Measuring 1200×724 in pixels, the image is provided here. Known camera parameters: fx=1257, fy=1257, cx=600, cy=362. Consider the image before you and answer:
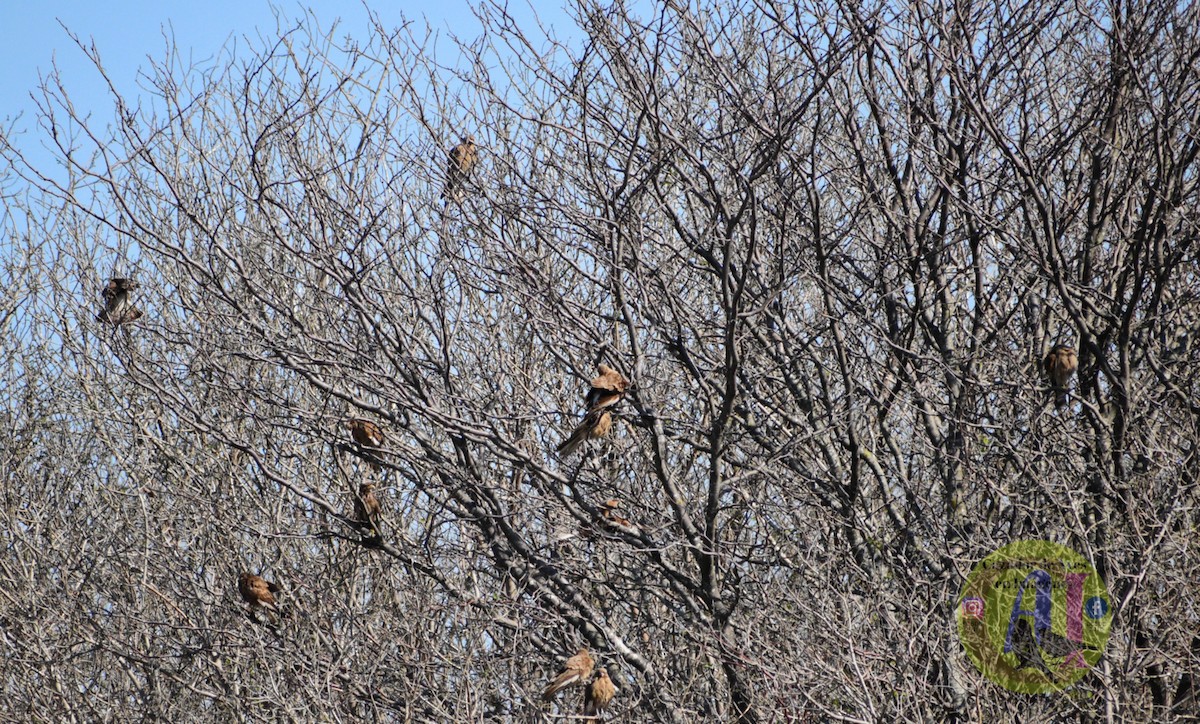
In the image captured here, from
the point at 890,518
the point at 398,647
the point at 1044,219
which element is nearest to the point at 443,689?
the point at 398,647

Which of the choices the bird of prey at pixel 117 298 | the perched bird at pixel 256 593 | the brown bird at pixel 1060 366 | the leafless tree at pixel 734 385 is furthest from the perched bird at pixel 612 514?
the bird of prey at pixel 117 298

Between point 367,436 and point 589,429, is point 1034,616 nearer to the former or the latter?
point 589,429

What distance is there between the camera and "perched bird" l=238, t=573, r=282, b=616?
809 centimetres

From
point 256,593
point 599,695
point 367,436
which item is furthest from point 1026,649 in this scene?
point 256,593

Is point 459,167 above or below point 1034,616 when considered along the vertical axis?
above

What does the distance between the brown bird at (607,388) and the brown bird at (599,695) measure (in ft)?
4.86

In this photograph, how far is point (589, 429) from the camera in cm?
634

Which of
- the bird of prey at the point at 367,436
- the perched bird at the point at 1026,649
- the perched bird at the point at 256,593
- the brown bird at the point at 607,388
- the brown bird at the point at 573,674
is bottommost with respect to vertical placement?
the perched bird at the point at 1026,649

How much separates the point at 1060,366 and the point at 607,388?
2483 mm

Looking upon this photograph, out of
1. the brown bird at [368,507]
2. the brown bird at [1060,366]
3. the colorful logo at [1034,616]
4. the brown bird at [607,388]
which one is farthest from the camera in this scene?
the brown bird at [368,507]

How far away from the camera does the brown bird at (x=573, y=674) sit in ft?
21.5

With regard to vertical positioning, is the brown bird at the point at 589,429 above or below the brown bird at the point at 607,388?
below

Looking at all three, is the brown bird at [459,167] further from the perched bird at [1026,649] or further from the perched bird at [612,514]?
the perched bird at [1026,649]

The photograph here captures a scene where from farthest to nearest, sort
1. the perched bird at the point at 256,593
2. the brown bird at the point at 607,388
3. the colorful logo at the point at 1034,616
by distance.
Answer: the perched bird at the point at 256,593 < the brown bird at the point at 607,388 < the colorful logo at the point at 1034,616
